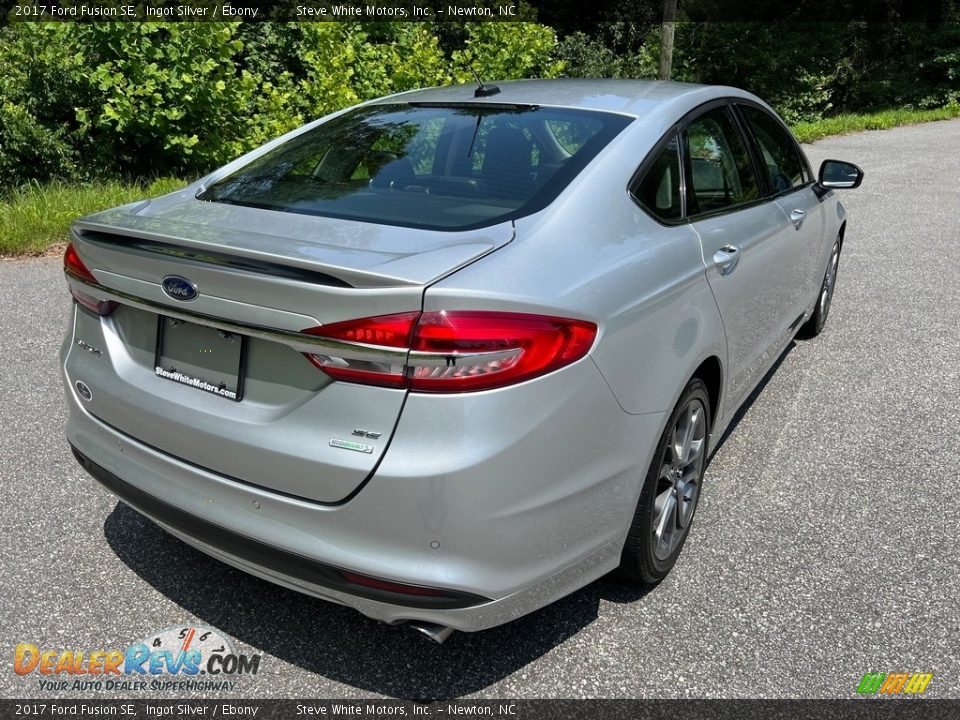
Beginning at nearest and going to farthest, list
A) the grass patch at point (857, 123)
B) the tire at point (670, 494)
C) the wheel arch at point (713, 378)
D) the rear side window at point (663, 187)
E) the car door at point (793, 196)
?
the tire at point (670, 494)
the rear side window at point (663, 187)
the wheel arch at point (713, 378)
the car door at point (793, 196)
the grass patch at point (857, 123)

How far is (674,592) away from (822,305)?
319cm

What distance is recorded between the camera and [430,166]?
2834 mm

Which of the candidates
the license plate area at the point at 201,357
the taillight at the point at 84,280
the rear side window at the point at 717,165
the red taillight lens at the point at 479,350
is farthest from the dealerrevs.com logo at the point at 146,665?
the rear side window at the point at 717,165

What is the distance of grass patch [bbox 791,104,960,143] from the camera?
1686cm

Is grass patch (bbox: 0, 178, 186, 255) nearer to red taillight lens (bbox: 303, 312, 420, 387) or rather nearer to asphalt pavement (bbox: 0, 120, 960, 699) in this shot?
asphalt pavement (bbox: 0, 120, 960, 699)

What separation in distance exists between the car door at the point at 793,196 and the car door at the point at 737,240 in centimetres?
10

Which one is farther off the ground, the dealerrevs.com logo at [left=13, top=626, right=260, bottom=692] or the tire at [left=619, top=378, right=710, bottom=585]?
the tire at [left=619, top=378, right=710, bottom=585]

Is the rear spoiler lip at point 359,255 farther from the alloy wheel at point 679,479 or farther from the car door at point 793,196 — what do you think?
the car door at point 793,196

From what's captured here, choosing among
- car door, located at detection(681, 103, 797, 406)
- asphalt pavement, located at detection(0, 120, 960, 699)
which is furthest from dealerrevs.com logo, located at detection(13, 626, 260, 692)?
car door, located at detection(681, 103, 797, 406)

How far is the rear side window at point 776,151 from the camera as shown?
151 inches

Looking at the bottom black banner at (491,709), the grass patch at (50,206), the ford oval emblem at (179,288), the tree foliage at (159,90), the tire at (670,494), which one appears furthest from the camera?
the tree foliage at (159,90)

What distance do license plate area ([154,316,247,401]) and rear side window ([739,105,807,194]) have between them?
104 inches

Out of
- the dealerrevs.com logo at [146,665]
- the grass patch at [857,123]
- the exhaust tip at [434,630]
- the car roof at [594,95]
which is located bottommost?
the dealerrevs.com logo at [146,665]

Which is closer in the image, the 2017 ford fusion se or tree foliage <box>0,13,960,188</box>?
the 2017 ford fusion se
